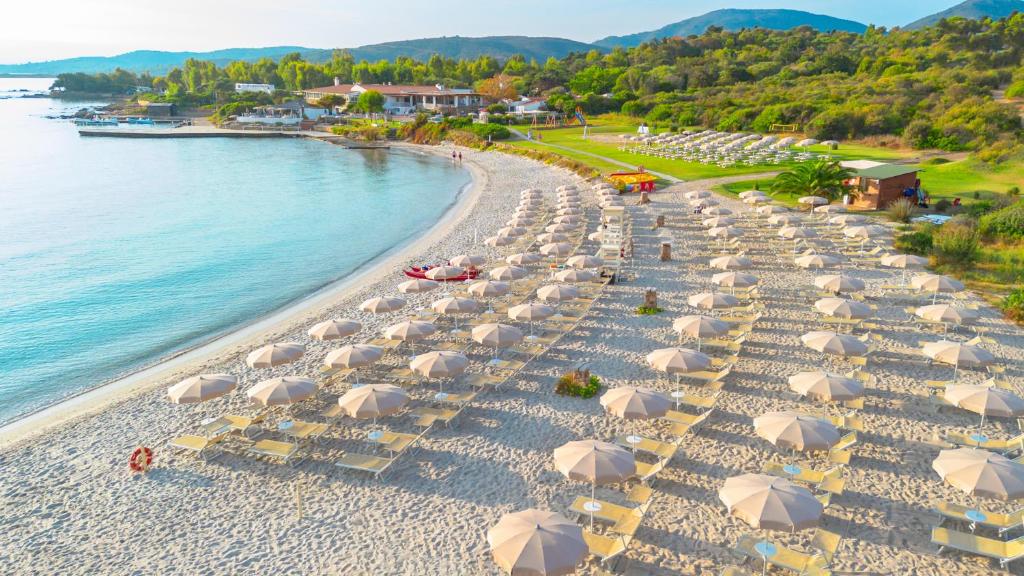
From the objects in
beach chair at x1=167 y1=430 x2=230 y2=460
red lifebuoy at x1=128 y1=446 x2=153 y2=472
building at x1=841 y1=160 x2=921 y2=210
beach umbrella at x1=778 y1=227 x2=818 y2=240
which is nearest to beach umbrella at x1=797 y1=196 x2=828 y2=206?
building at x1=841 y1=160 x2=921 y2=210

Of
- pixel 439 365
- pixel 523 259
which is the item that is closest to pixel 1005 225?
pixel 523 259

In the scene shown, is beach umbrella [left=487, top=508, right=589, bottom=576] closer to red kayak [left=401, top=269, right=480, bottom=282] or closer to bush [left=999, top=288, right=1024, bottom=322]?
red kayak [left=401, top=269, right=480, bottom=282]

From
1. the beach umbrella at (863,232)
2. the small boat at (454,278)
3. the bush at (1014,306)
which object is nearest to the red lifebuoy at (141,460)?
the small boat at (454,278)

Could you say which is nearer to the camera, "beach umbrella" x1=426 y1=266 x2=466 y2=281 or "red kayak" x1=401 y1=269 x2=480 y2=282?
"beach umbrella" x1=426 y1=266 x2=466 y2=281

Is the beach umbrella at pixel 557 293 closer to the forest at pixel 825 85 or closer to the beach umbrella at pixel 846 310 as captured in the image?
the beach umbrella at pixel 846 310

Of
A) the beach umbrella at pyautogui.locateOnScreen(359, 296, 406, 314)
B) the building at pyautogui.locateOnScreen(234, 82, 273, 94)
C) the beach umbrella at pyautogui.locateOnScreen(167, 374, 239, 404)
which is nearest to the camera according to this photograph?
the beach umbrella at pyautogui.locateOnScreen(167, 374, 239, 404)

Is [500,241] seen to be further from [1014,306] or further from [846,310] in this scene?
[1014,306]
